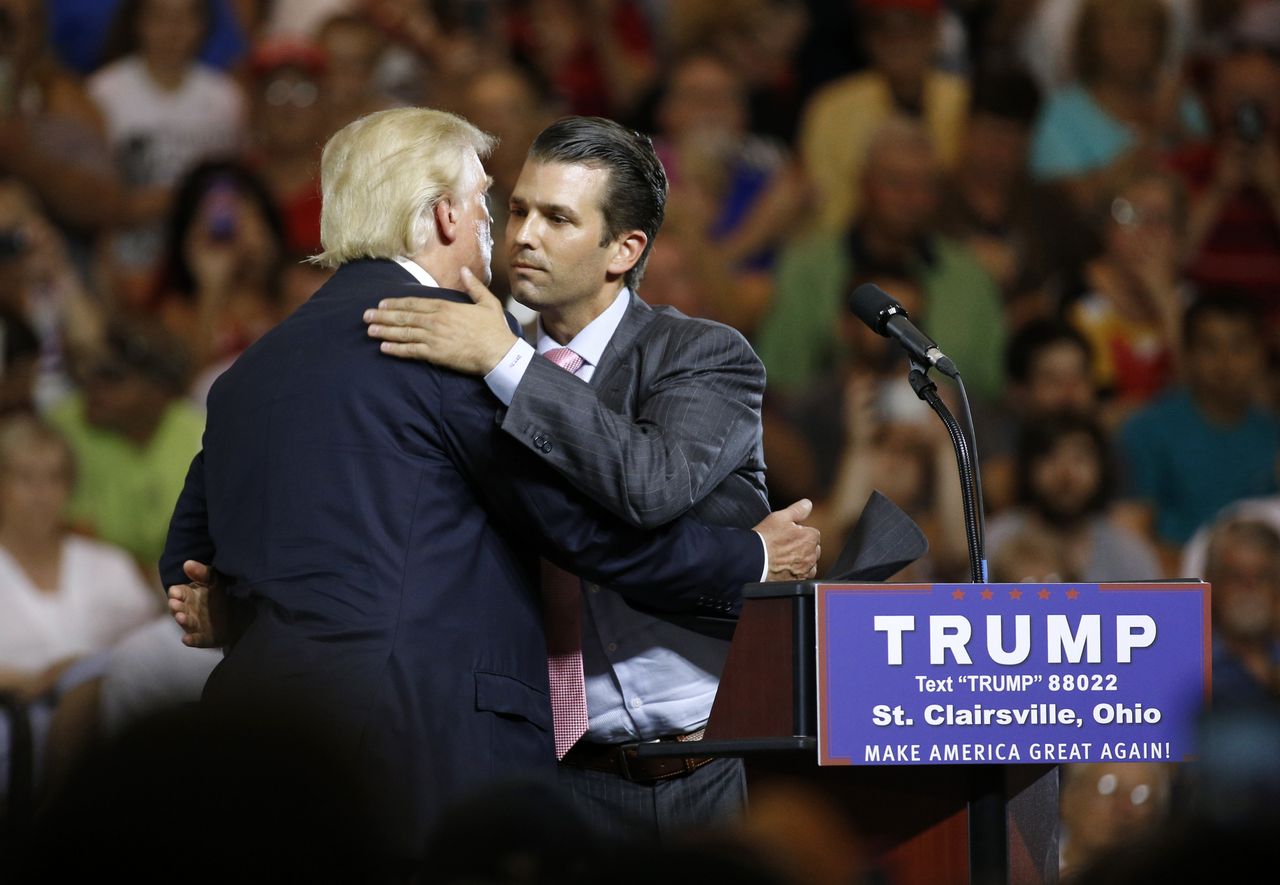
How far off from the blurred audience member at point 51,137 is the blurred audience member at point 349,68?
2.36 feet

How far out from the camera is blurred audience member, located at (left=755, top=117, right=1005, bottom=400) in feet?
20.0

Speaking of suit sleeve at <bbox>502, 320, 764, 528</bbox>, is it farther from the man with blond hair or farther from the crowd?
the crowd

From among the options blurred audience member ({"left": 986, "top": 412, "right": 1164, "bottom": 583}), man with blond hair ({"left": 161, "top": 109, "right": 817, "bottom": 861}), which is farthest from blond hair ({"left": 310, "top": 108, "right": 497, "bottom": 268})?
blurred audience member ({"left": 986, "top": 412, "right": 1164, "bottom": 583})

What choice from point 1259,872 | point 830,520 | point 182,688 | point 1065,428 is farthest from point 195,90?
point 1259,872

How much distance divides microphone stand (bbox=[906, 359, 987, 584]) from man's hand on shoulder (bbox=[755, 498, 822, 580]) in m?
0.24

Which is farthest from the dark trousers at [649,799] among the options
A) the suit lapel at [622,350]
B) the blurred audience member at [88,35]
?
the blurred audience member at [88,35]

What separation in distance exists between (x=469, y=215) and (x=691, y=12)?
13.1 feet

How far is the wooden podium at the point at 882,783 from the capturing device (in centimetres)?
255

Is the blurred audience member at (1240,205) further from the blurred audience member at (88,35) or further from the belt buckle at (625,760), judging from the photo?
the belt buckle at (625,760)

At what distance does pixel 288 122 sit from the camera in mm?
6098

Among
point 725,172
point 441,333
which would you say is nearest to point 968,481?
point 441,333

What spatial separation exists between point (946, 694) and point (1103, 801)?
2.50m

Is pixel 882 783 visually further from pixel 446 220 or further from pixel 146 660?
pixel 146 660

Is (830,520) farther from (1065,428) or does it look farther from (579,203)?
(579,203)
